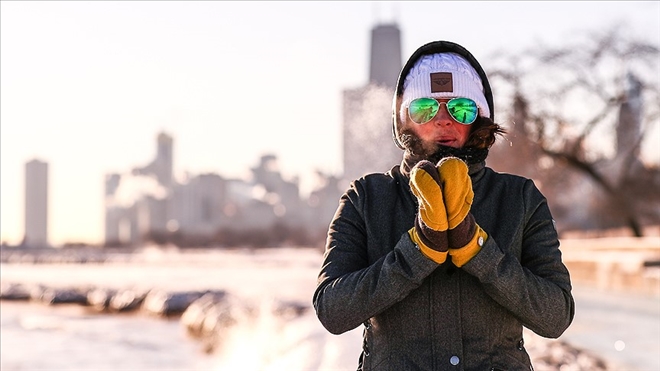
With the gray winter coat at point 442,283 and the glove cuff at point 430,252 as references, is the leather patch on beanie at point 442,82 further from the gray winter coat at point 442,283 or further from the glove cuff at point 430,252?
the glove cuff at point 430,252

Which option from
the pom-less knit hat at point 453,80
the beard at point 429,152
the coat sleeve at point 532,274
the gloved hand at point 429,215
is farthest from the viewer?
the pom-less knit hat at point 453,80

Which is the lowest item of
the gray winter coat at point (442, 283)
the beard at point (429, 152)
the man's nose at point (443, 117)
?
the gray winter coat at point (442, 283)

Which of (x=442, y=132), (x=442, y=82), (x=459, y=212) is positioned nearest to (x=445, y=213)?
(x=459, y=212)

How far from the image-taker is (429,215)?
2090 millimetres

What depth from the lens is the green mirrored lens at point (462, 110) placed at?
2.38 m

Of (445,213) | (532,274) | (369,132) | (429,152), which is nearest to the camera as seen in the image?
(445,213)

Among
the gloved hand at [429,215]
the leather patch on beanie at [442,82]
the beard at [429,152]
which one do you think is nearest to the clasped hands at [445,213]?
the gloved hand at [429,215]

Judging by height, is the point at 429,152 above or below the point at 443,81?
below

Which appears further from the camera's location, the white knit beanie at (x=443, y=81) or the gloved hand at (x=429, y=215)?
the white knit beanie at (x=443, y=81)

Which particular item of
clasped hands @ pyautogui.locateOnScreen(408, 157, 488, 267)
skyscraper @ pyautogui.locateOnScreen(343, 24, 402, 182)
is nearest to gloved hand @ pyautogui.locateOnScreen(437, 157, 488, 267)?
clasped hands @ pyautogui.locateOnScreen(408, 157, 488, 267)

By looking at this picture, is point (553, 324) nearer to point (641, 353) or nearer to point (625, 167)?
point (641, 353)

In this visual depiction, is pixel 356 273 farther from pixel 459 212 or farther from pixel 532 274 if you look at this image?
pixel 532 274

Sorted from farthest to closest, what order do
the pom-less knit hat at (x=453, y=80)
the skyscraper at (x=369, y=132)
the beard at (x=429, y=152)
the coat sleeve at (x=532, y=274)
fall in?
1. the skyscraper at (x=369, y=132)
2. the pom-less knit hat at (x=453, y=80)
3. the beard at (x=429, y=152)
4. the coat sleeve at (x=532, y=274)

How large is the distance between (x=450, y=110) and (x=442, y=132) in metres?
0.06
